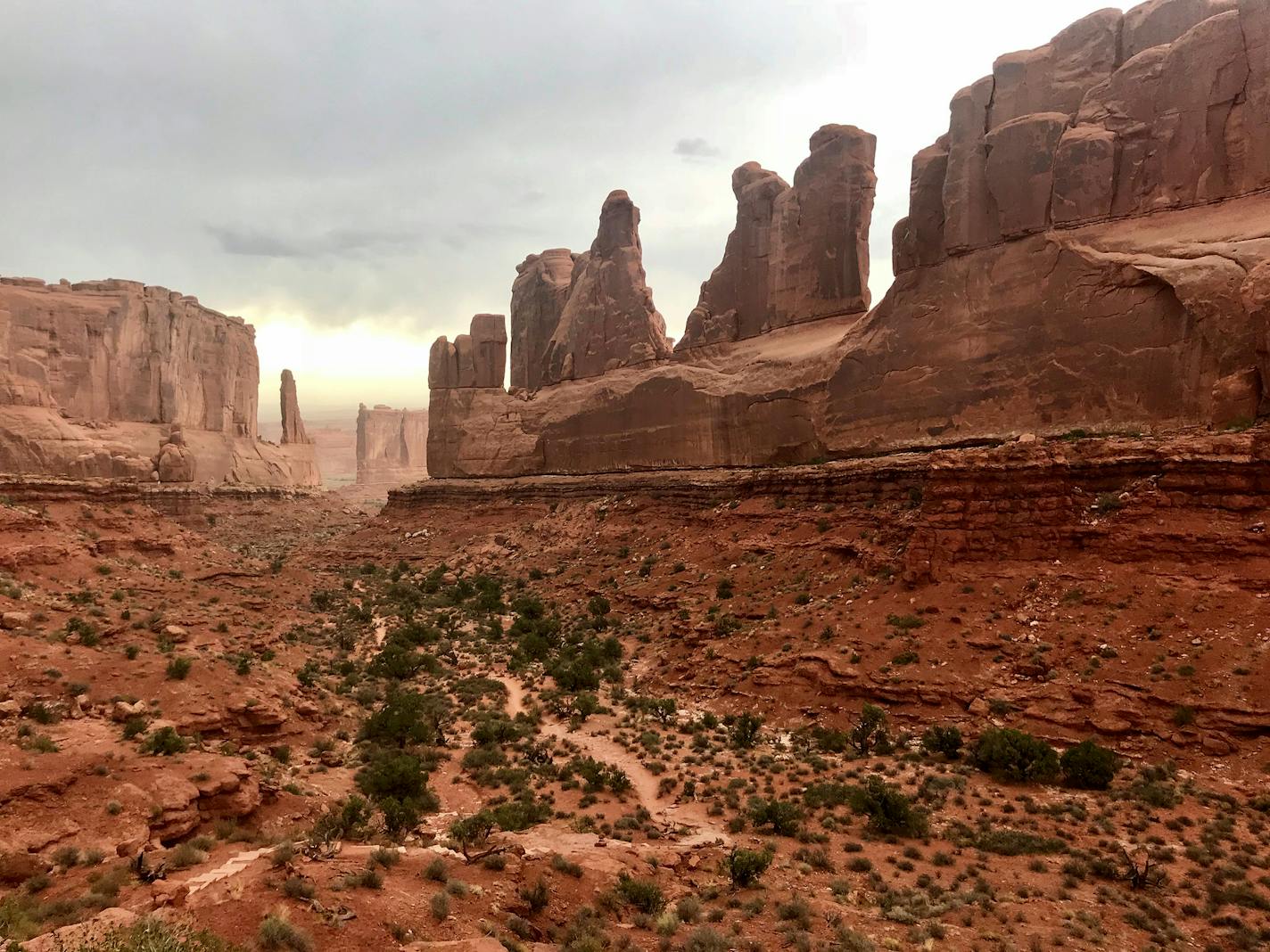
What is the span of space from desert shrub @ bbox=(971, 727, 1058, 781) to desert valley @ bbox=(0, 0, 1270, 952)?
2.6 inches

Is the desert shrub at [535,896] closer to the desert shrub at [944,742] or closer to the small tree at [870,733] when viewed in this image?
the small tree at [870,733]

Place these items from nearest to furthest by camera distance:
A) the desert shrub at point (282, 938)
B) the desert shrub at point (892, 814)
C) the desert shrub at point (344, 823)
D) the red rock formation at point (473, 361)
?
the desert shrub at point (282, 938), the desert shrub at point (344, 823), the desert shrub at point (892, 814), the red rock formation at point (473, 361)

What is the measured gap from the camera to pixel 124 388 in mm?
59000

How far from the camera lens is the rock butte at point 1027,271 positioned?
770 inches

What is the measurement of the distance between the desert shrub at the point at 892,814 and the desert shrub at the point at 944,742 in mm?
2381

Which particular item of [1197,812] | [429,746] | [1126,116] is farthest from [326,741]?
[1126,116]

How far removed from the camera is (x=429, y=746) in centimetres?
1733

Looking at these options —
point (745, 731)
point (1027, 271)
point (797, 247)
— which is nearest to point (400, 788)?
point (745, 731)

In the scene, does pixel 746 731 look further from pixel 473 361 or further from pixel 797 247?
pixel 473 361

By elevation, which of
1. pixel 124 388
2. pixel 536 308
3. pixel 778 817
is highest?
pixel 536 308

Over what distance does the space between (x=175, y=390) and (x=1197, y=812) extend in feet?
235

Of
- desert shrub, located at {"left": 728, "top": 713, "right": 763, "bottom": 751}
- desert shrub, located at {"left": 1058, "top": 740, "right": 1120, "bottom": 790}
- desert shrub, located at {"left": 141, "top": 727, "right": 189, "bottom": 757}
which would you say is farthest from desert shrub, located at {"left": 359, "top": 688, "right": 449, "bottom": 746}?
desert shrub, located at {"left": 1058, "top": 740, "right": 1120, "bottom": 790}

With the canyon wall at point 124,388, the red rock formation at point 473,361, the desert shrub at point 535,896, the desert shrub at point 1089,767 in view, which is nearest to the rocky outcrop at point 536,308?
the red rock formation at point 473,361

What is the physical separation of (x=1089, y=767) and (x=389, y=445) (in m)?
132
